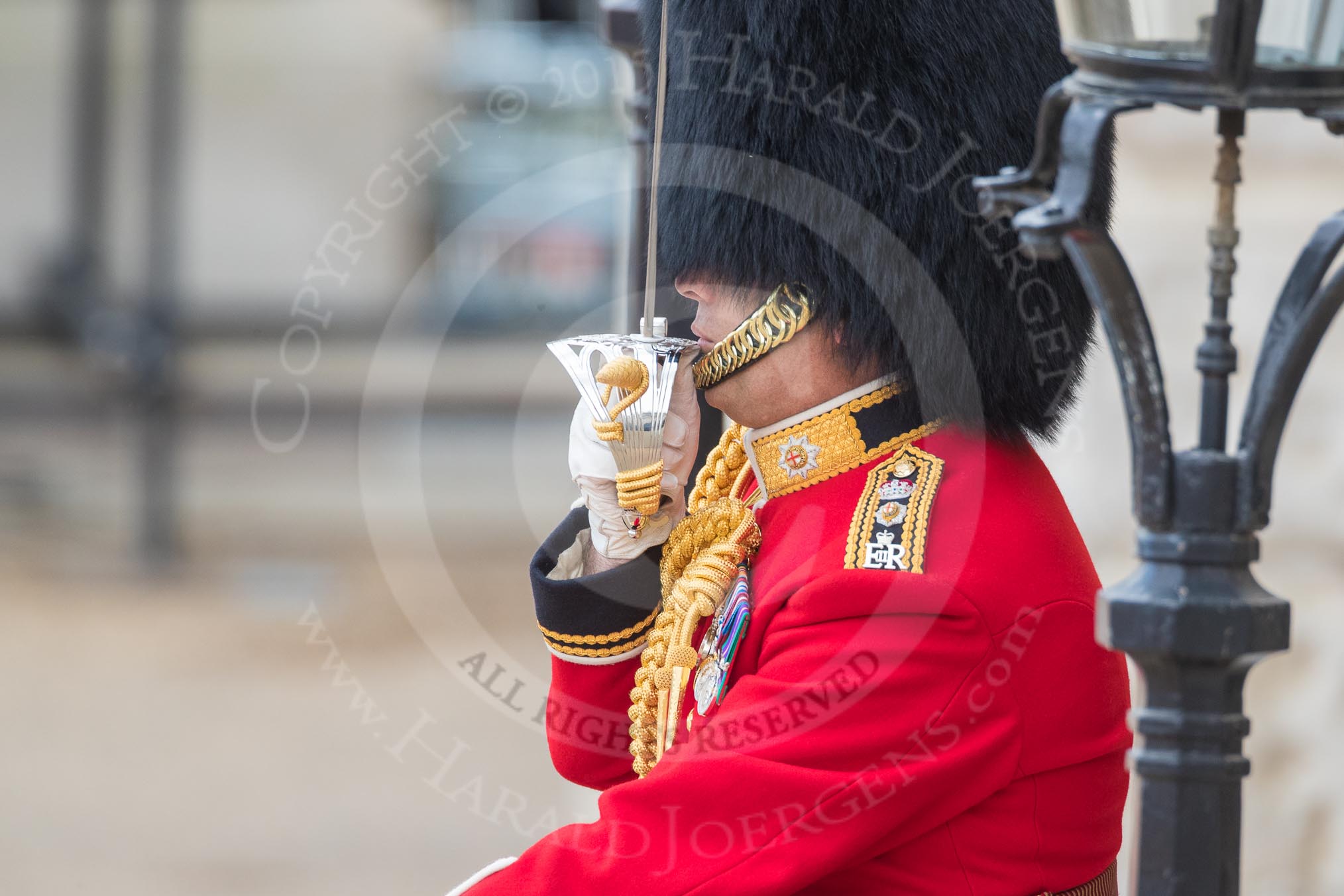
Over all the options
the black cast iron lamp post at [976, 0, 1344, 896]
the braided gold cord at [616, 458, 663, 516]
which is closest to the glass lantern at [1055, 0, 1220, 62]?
the black cast iron lamp post at [976, 0, 1344, 896]

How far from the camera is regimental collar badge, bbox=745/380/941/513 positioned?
2080mm

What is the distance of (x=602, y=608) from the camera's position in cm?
223

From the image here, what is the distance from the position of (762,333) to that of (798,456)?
6.4 inches

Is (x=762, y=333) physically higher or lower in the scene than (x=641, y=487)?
higher

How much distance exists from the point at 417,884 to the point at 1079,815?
3.34 m

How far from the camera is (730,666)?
6.68 ft

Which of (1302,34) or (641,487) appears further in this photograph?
(641,487)

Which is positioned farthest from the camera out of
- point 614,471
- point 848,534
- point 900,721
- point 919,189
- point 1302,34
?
→ point 614,471

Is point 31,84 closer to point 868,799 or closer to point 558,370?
point 558,370

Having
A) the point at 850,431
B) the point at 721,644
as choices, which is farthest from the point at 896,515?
the point at 721,644

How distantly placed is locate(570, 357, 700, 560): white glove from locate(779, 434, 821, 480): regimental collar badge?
0.14 meters

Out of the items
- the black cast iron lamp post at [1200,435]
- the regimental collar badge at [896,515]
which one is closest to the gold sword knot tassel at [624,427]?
the regimental collar badge at [896,515]

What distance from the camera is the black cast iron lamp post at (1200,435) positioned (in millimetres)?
1277

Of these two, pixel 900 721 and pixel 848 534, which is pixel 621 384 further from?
pixel 900 721
